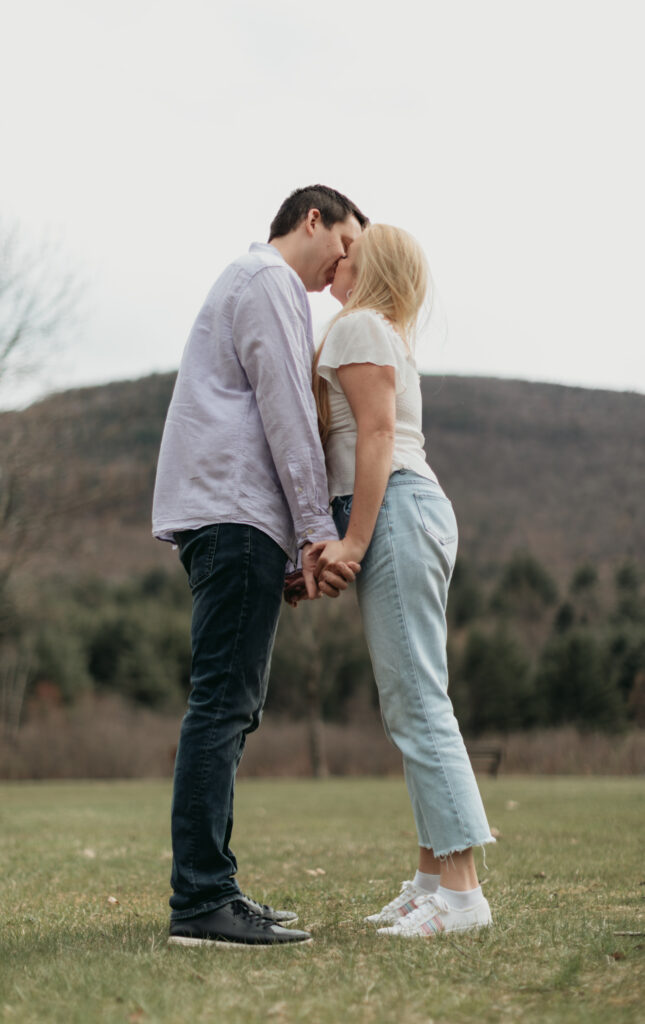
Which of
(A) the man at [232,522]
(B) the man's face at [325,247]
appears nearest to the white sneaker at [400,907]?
(A) the man at [232,522]

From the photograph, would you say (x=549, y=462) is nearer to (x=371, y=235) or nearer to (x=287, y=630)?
(x=287, y=630)

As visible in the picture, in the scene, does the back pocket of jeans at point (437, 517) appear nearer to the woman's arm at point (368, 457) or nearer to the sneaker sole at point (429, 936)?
the woman's arm at point (368, 457)

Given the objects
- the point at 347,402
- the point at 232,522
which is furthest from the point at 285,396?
the point at 232,522

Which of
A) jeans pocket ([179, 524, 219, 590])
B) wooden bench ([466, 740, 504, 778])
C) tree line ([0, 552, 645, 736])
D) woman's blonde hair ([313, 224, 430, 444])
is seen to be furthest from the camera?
tree line ([0, 552, 645, 736])

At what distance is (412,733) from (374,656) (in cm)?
25

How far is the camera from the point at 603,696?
45.8 m

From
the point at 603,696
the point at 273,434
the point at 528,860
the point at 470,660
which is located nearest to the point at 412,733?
the point at 273,434

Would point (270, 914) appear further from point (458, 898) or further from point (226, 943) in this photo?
point (458, 898)

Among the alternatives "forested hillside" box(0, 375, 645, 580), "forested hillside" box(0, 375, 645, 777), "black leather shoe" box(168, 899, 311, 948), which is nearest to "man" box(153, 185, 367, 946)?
"black leather shoe" box(168, 899, 311, 948)

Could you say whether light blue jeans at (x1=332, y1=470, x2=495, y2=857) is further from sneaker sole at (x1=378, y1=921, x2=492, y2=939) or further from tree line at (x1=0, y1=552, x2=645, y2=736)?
tree line at (x1=0, y1=552, x2=645, y2=736)

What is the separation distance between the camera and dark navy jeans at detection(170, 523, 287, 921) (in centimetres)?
282

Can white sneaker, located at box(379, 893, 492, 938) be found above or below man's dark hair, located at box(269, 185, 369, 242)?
below

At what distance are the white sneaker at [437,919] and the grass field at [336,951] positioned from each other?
58 millimetres

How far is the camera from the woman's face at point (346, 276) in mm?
3348
